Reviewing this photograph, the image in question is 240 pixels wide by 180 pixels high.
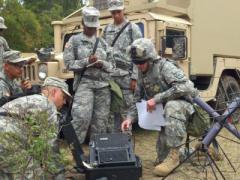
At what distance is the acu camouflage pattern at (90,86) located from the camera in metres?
4.82

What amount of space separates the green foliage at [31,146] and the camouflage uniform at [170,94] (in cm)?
182

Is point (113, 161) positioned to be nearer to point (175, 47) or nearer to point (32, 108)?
point (32, 108)

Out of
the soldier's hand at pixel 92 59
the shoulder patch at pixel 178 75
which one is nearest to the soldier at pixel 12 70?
the soldier's hand at pixel 92 59

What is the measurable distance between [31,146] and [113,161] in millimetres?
1292

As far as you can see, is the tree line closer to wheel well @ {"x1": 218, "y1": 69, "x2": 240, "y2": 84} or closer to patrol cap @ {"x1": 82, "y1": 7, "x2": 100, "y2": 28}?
wheel well @ {"x1": 218, "y1": 69, "x2": 240, "y2": 84}

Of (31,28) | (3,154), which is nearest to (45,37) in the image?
(31,28)

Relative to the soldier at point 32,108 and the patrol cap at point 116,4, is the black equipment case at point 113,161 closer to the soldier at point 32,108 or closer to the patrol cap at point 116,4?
the soldier at point 32,108

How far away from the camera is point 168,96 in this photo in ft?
14.7

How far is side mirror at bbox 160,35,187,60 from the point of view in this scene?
6133 mm

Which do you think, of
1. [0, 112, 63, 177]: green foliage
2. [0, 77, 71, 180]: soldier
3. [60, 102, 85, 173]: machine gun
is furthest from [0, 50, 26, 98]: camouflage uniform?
[0, 112, 63, 177]: green foliage

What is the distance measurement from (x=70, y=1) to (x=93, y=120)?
25.7m

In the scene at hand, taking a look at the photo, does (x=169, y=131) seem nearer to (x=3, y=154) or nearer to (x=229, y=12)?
(x=3, y=154)

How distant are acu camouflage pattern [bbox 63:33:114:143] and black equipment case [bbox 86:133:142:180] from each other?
0.79 metres

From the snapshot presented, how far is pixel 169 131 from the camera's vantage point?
4.50 metres
